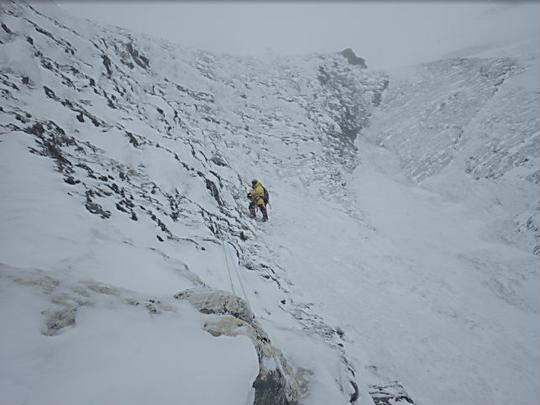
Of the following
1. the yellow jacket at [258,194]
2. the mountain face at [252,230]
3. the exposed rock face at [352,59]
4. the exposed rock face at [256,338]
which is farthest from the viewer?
the exposed rock face at [352,59]

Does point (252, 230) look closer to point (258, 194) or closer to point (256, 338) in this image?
point (258, 194)

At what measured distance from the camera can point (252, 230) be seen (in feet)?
39.5

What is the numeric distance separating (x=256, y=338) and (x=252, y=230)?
7.11 meters

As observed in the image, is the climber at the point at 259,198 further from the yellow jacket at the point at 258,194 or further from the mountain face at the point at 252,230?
the mountain face at the point at 252,230

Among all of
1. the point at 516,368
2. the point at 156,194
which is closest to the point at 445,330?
the point at 516,368

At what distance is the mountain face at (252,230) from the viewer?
170 inches

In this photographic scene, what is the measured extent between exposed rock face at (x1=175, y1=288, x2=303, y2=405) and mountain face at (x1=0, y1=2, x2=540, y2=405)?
4 cm

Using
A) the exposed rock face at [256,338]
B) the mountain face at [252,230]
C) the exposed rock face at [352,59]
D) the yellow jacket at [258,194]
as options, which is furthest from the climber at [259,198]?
the exposed rock face at [352,59]

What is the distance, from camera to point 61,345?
385 centimetres

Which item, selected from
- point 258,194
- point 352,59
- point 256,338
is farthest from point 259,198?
point 352,59

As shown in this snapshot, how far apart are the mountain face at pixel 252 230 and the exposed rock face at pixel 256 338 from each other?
4 centimetres

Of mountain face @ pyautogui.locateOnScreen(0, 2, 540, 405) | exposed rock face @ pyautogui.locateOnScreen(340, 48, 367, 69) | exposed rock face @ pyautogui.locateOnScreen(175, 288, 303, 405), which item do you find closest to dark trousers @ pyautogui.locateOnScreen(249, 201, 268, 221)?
mountain face @ pyautogui.locateOnScreen(0, 2, 540, 405)

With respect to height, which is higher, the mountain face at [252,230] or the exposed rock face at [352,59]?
the exposed rock face at [352,59]

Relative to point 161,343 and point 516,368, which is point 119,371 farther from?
point 516,368
